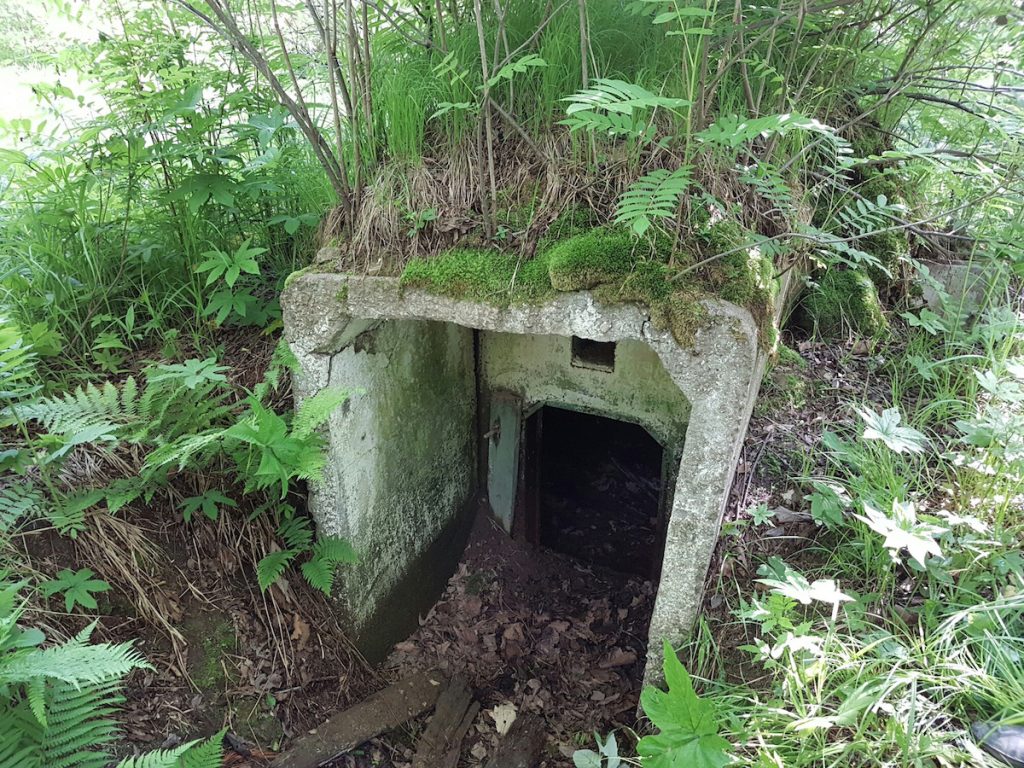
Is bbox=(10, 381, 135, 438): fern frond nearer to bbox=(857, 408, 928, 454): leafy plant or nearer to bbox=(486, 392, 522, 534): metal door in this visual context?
bbox=(486, 392, 522, 534): metal door

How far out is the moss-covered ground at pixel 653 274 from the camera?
92.7 inches

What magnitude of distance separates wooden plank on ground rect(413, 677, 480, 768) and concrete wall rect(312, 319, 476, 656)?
539 mm

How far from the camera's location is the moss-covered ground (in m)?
2.35

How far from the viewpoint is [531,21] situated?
2.63 m

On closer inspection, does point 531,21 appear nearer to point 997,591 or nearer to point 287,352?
point 287,352

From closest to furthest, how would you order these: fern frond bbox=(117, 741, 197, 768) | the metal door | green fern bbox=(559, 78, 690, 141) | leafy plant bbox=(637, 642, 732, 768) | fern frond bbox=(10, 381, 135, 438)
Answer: green fern bbox=(559, 78, 690, 141)
leafy plant bbox=(637, 642, 732, 768)
fern frond bbox=(117, 741, 197, 768)
fern frond bbox=(10, 381, 135, 438)
the metal door

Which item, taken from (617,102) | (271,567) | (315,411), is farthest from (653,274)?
(271,567)

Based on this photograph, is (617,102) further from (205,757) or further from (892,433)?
(205,757)

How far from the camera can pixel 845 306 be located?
12.9 feet

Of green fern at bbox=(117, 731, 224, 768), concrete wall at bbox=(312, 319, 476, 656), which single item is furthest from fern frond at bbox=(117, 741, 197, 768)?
concrete wall at bbox=(312, 319, 476, 656)

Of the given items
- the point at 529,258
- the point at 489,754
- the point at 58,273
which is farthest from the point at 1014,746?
the point at 58,273

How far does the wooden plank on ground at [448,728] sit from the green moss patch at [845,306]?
3.26m

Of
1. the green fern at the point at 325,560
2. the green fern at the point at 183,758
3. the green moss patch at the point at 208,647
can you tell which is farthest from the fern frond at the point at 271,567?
the green fern at the point at 183,758

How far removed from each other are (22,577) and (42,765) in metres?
0.74
